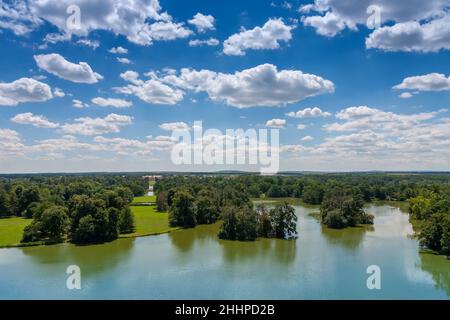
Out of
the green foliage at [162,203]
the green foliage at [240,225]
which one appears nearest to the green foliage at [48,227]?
the green foliage at [240,225]

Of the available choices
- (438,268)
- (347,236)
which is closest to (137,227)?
(347,236)

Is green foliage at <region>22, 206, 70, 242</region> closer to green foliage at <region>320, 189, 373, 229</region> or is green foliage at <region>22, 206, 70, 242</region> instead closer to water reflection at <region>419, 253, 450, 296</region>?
green foliage at <region>320, 189, 373, 229</region>

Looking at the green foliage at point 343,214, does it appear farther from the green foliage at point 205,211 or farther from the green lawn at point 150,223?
the green lawn at point 150,223

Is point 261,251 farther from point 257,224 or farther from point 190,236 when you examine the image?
point 190,236

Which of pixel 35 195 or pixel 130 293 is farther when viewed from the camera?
pixel 35 195

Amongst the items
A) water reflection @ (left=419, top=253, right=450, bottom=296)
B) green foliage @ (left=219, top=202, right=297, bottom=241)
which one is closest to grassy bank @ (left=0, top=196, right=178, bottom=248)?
green foliage @ (left=219, top=202, right=297, bottom=241)
